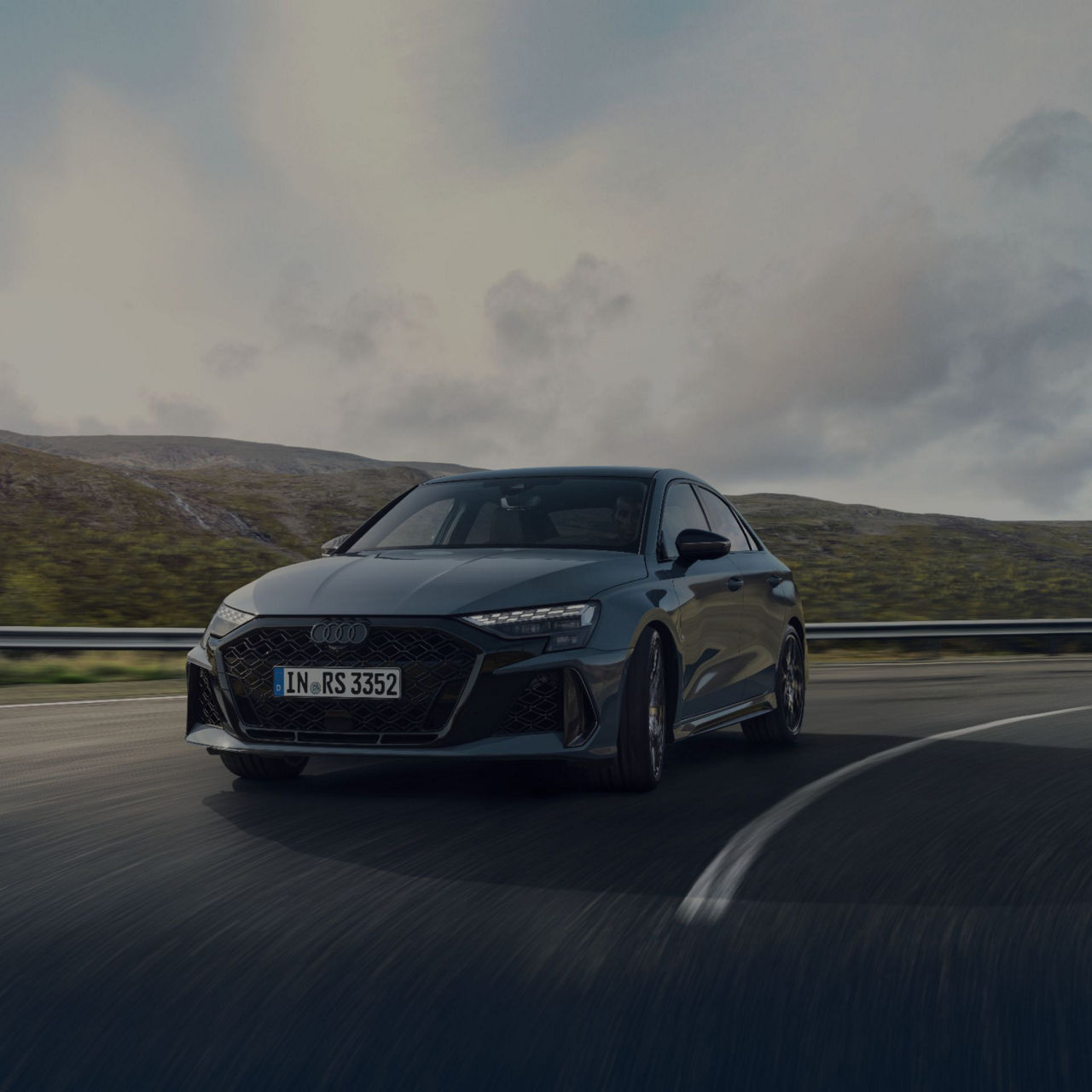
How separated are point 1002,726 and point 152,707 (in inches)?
243

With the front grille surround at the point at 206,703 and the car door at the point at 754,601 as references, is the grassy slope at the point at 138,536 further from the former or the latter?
the front grille surround at the point at 206,703

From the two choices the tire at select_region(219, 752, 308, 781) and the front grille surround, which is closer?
the front grille surround

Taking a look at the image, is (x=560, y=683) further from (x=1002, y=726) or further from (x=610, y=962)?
(x=1002, y=726)

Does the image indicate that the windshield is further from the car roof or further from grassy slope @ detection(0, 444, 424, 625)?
grassy slope @ detection(0, 444, 424, 625)

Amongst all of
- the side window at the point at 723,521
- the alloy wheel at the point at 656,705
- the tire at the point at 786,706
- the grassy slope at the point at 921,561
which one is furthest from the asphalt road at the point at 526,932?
the grassy slope at the point at 921,561

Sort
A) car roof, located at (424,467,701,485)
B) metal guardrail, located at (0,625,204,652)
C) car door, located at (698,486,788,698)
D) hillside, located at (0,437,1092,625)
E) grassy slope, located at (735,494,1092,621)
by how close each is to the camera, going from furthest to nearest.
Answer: grassy slope, located at (735,494,1092,621) → hillside, located at (0,437,1092,625) → metal guardrail, located at (0,625,204,652) → car door, located at (698,486,788,698) → car roof, located at (424,467,701,485)

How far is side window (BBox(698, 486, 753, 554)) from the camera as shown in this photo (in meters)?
8.83

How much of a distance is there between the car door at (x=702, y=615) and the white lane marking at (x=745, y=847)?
A: 0.71 metres

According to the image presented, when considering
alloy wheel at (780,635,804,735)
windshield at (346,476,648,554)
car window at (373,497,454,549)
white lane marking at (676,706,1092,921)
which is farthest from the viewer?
alloy wheel at (780,635,804,735)

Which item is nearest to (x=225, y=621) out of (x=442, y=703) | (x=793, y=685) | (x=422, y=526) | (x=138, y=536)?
(x=442, y=703)

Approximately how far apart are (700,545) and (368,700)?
2.05 m

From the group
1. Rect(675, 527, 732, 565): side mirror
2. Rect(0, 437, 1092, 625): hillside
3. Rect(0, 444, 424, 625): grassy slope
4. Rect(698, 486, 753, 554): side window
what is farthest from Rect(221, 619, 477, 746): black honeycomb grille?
Rect(0, 444, 424, 625): grassy slope

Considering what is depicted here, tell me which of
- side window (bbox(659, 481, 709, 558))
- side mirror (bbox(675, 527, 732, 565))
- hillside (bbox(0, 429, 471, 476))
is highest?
hillside (bbox(0, 429, 471, 476))

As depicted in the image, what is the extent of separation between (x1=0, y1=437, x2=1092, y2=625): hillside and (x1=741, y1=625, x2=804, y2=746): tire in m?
16.1
